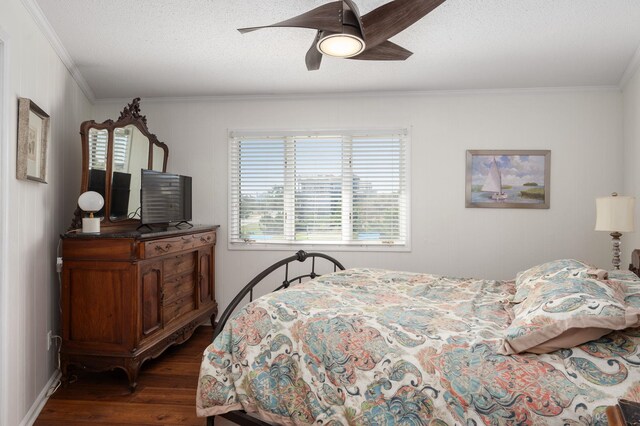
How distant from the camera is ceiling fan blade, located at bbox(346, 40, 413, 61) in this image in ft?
7.24

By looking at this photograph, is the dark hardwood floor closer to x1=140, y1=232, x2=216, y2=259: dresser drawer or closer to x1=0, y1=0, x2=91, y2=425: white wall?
x1=0, y1=0, x2=91, y2=425: white wall

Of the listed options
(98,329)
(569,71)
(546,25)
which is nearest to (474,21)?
(546,25)

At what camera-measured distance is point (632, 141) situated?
3.31 metres

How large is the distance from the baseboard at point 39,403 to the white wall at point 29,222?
1 centimetres

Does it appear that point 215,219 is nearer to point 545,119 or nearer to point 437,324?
point 437,324

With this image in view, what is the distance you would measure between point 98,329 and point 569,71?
4302mm

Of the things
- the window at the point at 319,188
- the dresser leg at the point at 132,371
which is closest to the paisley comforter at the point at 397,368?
the dresser leg at the point at 132,371

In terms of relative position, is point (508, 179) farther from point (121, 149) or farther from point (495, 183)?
point (121, 149)

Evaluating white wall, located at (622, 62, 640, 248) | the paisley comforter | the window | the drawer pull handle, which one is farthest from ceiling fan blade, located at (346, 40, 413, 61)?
white wall, located at (622, 62, 640, 248)

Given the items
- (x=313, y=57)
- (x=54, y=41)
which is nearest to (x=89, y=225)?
(x=54, y=41)

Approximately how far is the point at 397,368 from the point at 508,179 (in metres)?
2.79

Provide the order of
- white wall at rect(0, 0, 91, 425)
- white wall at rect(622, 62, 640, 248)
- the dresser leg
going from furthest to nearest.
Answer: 1. white wall at rect(622, 62, 640, 248)
2. the dresser leg
3. white wall at rect(0, 0, 91, 425)

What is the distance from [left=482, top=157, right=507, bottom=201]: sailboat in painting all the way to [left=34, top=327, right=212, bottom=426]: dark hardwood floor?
10.2ft

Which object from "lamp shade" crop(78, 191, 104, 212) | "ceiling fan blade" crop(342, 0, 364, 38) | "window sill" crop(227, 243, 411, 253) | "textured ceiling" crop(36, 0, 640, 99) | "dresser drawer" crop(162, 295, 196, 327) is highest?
"textured ceiling" crop(36, 0, 640, 99)
